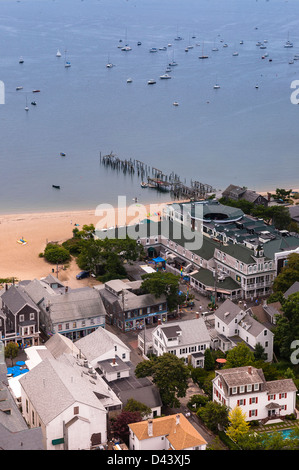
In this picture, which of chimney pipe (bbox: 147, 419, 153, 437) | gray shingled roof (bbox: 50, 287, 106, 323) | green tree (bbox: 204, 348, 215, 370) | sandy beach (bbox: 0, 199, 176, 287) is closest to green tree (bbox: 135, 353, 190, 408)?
green tree (bbox: 204, 348, 215, 370)

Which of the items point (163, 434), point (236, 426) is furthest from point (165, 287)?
point (163, 434)

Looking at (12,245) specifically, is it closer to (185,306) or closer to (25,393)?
(185,306)

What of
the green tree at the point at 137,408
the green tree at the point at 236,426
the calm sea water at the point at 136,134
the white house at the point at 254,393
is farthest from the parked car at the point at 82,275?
the calm sea water at the point at 136,134

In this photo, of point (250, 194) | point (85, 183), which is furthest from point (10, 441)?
point (85, 183)

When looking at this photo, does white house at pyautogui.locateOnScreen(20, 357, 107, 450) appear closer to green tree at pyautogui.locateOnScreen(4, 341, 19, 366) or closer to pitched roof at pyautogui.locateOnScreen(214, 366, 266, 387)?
pitched roof at pyautogui.locateOnScreen(214, 366, 266, 387)

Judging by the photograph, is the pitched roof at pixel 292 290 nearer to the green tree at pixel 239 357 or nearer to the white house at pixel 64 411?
the green tree at pixel 239 357

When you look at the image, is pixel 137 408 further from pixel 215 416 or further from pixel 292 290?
pixel 292 290
